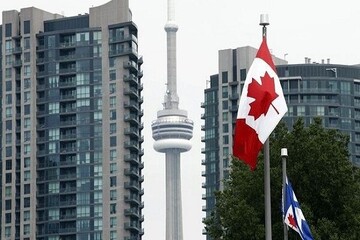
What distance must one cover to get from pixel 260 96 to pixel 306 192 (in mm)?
34514

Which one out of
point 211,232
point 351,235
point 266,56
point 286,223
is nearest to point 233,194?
point 211,232

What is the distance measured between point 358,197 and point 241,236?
7408 millimetres

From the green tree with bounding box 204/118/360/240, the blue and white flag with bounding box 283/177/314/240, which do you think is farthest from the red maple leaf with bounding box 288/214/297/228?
the green tree with bounding box 204/118/360/240

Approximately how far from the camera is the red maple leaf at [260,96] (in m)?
45.1

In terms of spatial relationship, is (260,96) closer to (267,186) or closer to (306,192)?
(267,186)

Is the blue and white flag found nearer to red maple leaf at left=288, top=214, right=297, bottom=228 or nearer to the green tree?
red maple leaf at left=288, top=214, right=297, bottom=228

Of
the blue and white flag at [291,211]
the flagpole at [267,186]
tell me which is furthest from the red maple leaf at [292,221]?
the flagpole at [267,186]

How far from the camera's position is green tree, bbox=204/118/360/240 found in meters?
77.0

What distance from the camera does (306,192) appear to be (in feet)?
259

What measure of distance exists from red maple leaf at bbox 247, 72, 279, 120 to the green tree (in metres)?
30.9

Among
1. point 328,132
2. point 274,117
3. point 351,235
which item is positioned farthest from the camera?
point 328,132

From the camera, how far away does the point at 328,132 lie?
82688mm

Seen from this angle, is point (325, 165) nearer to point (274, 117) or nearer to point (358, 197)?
point (358, 197)

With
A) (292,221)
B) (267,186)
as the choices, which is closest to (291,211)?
(292,221)
